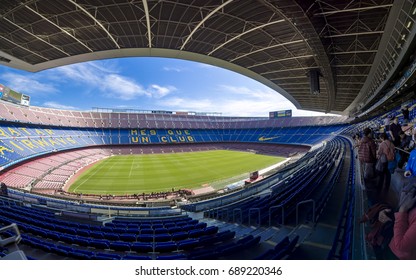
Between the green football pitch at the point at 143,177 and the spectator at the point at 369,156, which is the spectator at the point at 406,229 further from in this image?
the green football pitch at the point at 143,177

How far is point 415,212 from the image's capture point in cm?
194

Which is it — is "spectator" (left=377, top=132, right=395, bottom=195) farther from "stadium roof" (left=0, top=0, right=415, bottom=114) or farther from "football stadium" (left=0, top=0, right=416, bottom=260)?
"stadium roof" (left=0, top=0, right=415, bottom=114)

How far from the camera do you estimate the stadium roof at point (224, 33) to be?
1117 cm

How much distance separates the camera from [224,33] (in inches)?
603

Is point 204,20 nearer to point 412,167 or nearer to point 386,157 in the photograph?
point 386,157

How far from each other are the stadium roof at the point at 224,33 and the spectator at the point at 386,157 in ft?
24.4

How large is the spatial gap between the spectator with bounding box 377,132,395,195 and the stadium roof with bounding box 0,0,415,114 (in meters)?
7.42

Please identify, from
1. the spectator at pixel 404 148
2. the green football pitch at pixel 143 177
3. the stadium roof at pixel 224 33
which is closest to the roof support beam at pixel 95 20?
the stadium roof at pixel 224 33

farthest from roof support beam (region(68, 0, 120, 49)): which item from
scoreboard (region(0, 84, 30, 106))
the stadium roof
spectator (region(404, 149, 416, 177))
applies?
scoreboard (region(0, 84, 30, 106))

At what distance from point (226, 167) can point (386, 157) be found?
29.4 meters
